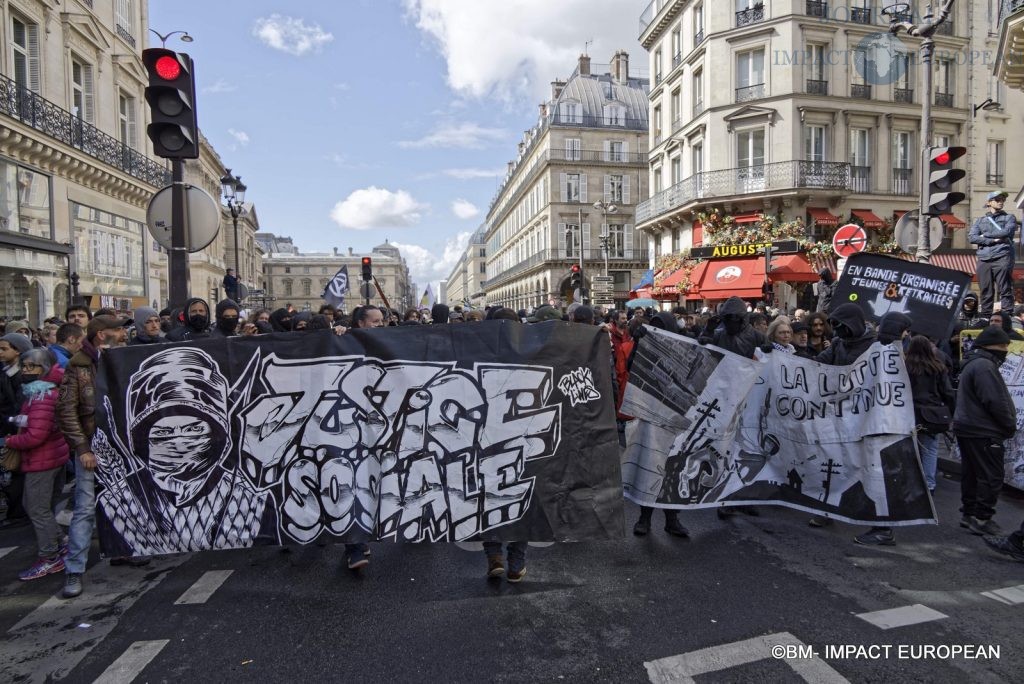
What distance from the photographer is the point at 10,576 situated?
177 inches

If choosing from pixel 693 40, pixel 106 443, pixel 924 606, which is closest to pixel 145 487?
pixel 106 443

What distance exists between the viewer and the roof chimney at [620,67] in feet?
Result: 190

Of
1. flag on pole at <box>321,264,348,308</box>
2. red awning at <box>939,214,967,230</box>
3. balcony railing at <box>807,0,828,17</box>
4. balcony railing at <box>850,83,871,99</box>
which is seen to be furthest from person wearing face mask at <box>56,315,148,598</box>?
red awning at <box>939,214,967,230</box>

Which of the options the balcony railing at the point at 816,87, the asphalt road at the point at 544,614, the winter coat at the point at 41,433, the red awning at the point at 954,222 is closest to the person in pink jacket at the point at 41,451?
the winter coat at the point at 41,433

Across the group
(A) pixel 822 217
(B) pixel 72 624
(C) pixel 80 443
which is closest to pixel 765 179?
(A) pixel 822 217

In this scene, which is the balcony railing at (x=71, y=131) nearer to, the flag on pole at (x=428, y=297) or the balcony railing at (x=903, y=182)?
the flag on pole at (x=428, y=297)

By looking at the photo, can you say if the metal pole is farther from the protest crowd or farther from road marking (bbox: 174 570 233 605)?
road marking (bbox: 174 570 233 605)

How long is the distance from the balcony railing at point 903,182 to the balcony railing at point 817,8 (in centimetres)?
692

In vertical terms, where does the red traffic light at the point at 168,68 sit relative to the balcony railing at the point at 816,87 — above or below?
below

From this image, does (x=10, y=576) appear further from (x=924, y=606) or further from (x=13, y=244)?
(x=13, y=244)

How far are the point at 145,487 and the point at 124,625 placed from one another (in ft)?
2.92

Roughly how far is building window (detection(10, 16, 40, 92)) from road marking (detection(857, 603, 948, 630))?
21237 mm

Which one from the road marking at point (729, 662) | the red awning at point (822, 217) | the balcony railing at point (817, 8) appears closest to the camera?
the road marking at point (729, 662)

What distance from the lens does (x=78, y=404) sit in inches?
168
